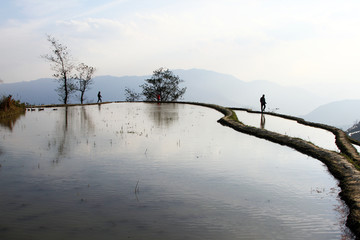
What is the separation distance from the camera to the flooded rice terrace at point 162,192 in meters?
→ 6.76

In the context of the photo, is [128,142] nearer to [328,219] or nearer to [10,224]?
[10,224]

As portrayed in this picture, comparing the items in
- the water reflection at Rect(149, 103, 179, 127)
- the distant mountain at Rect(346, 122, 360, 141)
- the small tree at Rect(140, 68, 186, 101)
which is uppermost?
the small tree at Rect(140, 68, 186, 101)

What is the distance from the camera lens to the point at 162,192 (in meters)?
8.97

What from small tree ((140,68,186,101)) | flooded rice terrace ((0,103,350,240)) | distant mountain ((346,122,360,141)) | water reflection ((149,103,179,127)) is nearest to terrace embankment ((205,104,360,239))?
flooded rice terrace ((0,103,350,240))

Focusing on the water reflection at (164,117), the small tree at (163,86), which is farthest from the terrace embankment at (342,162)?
the small tree at (163,86)

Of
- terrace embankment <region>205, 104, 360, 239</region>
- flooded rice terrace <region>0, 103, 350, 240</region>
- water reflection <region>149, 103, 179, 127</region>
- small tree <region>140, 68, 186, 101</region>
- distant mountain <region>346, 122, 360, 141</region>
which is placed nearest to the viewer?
flooded rice terrace <region>0, 103, 350, 240</region>

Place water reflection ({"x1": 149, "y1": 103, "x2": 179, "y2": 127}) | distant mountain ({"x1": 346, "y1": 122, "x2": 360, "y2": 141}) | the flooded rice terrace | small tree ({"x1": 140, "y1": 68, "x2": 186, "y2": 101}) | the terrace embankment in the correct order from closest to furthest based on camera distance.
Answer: the flooded rice terrace < the terrace embankment < water reflection ({"x1": 149, "y1": 103, "x2": 179, "y2": 127}) < small tree ({"x1": 140, "y1": 68, "x2": 186, "y2": 101}) < distant mountain ({"x1": 346, "y1": 122, "x2": 360, "y2": 141})

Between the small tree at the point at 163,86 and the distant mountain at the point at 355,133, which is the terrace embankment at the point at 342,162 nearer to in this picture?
the small tree at the point at 163,86

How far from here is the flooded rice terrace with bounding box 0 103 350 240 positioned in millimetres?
6758

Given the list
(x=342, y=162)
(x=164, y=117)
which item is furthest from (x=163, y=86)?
(x=342, y=162)

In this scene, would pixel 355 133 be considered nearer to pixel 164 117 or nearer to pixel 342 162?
pixel 164 117

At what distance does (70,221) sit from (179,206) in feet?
8.40

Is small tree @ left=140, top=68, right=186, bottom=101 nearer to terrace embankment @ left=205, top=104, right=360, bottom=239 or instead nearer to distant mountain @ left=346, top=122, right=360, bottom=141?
terrace embankment @ left=205, top=104, right=360, bottom=239

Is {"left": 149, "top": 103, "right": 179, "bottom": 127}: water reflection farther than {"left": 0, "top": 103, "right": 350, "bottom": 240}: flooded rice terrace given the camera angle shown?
Yes
